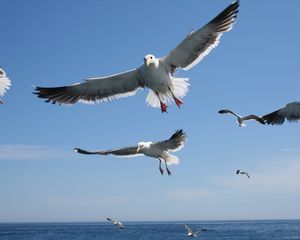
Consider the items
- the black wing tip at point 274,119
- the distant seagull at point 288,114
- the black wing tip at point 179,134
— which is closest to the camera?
the black wing tip at point 179,134

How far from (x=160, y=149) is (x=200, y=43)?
2397 mm

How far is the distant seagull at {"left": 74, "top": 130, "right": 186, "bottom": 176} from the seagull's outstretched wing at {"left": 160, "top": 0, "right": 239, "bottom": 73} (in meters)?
1.83

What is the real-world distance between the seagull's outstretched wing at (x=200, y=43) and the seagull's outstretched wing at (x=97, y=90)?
84 cm

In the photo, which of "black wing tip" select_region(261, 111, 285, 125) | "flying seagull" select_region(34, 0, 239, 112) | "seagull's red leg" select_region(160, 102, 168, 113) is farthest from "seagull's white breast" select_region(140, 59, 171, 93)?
"black wing tip" select_region(261, 111, 285, 125)

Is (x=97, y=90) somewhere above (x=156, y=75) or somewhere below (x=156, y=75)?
above

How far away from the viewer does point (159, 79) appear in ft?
Answer: 35.3

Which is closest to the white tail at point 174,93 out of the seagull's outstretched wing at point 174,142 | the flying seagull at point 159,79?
the flying seagull at point 159,79

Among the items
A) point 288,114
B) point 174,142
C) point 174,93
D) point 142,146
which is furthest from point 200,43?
point 288,114

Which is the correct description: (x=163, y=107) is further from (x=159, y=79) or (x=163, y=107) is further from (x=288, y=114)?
(x=288, y=114)

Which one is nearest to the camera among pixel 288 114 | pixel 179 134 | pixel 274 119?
pixel 179 134

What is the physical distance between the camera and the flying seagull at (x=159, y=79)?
10742 millimetres

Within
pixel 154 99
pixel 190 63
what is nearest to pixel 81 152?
pixel 154 99

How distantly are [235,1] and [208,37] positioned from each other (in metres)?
0.92

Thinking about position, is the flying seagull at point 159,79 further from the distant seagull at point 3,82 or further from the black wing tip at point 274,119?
the black wing tip at point 274,119
